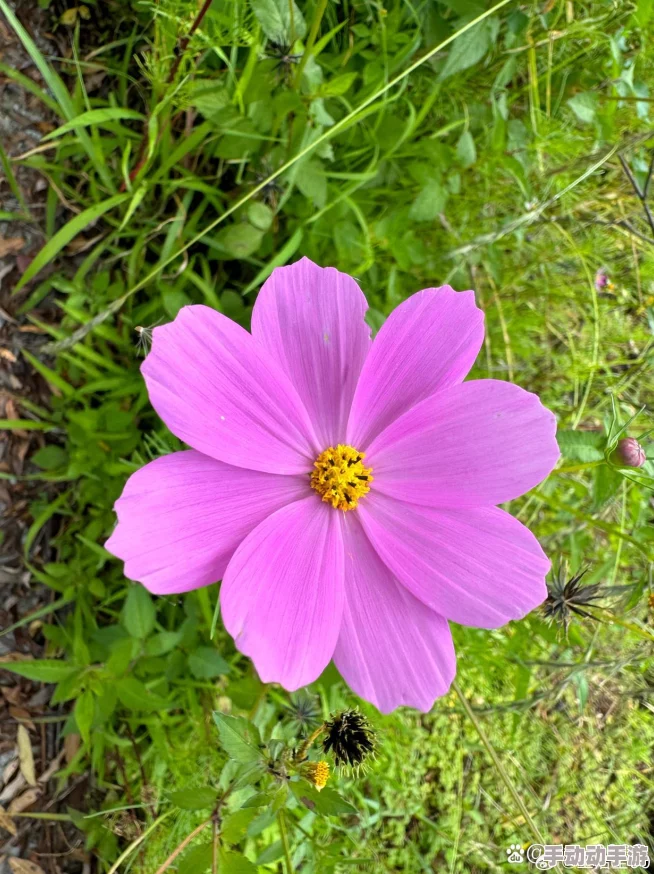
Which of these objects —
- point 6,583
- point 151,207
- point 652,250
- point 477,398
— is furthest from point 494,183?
point 6,583

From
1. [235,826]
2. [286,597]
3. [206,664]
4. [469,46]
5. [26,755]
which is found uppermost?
[469,46]

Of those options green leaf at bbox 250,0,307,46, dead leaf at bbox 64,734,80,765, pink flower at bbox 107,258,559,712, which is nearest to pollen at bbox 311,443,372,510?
pink flower at bbox 107,258,559,712

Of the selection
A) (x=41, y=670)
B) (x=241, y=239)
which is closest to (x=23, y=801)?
(x=41, y=670)

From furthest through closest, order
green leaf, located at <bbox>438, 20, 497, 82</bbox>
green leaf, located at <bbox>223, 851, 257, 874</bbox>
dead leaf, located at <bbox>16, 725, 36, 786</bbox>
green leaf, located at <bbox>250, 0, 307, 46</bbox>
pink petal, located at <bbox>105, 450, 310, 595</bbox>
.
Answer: dead leaf, located at <bbox>16, 725, 36, 786</bbox> → green leaf, located at <bbox>438, 20, 497, 82</bbox> → green leaf, located at <bbox>250, 0, 307, 46</bbox> → green leaf, located at <bbox>223, 851, 257, 874</bbox> → pink petal, located at <bbox>105, 450, 310, 595</bbox>

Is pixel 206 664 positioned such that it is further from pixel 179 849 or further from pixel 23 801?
pixel 23 801

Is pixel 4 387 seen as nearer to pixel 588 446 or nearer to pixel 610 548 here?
pixel 588 446

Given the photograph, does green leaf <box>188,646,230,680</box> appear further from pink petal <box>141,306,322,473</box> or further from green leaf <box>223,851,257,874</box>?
pink petal <box>141,306,322,473</box>
